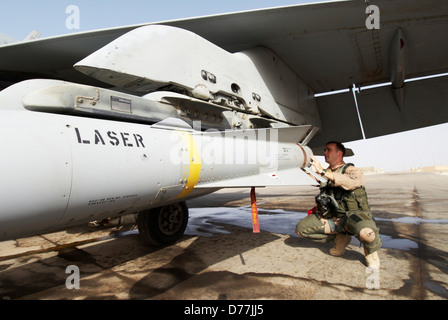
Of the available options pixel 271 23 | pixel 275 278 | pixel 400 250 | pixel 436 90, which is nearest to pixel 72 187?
pixel 275 278

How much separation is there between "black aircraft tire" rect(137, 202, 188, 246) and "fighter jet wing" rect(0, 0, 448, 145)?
9.87 feet

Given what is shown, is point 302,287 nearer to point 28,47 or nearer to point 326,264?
point 326,264

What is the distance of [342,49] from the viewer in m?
5.68

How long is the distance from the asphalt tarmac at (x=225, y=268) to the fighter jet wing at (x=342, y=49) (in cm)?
334

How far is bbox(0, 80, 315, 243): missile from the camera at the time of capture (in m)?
1.79

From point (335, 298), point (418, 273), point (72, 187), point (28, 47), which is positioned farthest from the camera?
point (28, 47)

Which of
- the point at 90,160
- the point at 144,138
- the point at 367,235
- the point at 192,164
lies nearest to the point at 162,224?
the point at 192,164

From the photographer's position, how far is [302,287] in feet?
8.44

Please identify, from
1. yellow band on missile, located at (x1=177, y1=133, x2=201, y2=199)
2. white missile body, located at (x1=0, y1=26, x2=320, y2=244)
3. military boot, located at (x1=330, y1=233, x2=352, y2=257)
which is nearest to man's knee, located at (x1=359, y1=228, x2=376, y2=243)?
military boot, located at (x1=330, y1=233, x2=352, y2=257)

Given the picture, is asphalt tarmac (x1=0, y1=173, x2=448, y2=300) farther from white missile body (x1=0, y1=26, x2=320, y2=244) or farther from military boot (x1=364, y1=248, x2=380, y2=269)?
white missile body (x1=0, y1=26, x2=320, y2=244)

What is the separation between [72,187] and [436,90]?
829 cm
